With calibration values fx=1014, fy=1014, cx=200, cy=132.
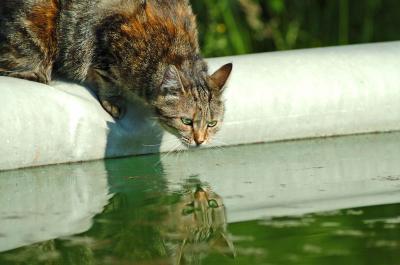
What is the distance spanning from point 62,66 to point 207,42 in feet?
6.79

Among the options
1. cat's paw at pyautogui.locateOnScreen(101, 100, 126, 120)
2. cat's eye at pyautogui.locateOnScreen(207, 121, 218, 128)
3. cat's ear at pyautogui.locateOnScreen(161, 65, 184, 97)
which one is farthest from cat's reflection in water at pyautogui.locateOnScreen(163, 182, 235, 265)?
cat's paw at pyautogui.locateOnScreen(101, 100, 126, 120)

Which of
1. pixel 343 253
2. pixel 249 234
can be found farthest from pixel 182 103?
pixel 343 253

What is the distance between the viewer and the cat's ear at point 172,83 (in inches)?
202

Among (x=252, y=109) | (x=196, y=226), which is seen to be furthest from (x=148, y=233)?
(x=252, y=109)

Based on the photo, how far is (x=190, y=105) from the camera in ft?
17.1

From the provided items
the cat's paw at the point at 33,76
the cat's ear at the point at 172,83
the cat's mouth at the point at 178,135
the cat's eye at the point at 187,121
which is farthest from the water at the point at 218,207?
the cat's paw at the point at 33,76

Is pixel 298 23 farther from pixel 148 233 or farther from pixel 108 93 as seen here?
pixel 148 233

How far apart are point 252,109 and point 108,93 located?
0.81 metres

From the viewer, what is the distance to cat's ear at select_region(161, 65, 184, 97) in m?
5.14

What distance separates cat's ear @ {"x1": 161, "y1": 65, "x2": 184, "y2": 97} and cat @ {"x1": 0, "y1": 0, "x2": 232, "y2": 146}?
2.6 inches

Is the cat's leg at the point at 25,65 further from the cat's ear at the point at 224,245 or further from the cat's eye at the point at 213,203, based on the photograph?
the cat's ear at the point at 224,245

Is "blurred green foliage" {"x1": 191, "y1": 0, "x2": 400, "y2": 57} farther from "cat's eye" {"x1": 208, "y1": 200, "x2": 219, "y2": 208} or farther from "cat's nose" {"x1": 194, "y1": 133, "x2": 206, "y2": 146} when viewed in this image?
"cat's eye" {"x1": 208, "y1": 200, "x2": 219, "y2": 208}

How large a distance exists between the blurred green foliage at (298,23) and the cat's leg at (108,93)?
2.09m

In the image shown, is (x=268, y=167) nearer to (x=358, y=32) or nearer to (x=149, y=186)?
(x=149, y=186)
